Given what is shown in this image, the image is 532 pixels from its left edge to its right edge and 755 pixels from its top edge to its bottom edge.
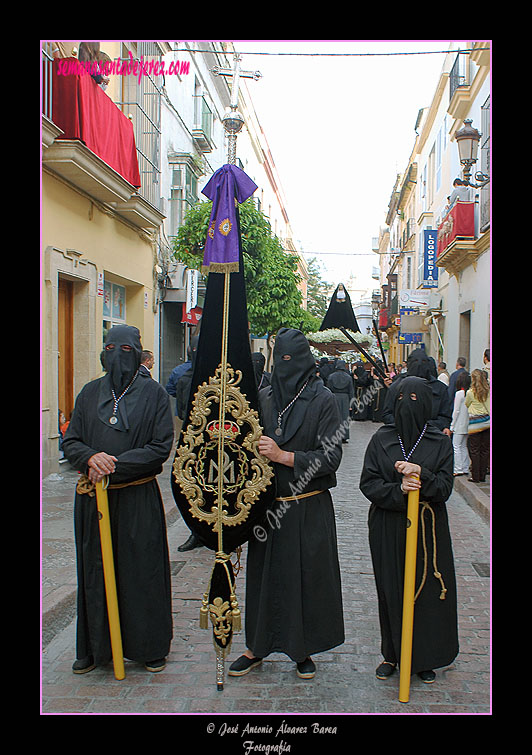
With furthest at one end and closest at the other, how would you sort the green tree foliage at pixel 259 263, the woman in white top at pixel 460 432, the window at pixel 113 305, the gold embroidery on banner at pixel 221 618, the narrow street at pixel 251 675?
the green tree foliage at pixel 259 263 → the window at pixel 113 305 → the woman in white top at pixel 460 432 → the gold embroidery on banner at pixel 221 618 → the narrow street at pixel 251 675

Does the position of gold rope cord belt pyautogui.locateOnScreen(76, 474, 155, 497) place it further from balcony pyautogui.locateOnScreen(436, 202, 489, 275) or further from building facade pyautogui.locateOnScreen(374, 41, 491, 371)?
balcony pyautogui.locateOnScreen(436, 202, 489, 275)

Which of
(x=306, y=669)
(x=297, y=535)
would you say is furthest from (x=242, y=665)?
(x=297, y=535)

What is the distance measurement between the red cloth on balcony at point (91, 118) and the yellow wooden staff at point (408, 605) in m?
7.75

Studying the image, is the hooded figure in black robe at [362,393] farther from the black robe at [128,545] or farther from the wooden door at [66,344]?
the black robe at [128,545]

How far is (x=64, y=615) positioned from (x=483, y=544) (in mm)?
4357

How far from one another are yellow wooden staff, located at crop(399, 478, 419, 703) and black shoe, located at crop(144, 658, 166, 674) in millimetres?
1412

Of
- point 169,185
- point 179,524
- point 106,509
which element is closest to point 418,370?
point 179,524

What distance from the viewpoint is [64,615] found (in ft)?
15.6

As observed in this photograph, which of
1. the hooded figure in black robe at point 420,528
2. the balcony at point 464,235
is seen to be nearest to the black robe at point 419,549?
the hooded figure in black robe at point 420,528

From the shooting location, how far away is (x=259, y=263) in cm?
1456

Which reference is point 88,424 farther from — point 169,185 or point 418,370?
point 169,185

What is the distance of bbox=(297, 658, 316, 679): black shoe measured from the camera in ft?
12.8

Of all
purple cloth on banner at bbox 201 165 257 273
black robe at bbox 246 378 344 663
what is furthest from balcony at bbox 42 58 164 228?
black robe at bbox 246 378 344 663

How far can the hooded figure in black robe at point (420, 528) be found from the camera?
376 centimetres
